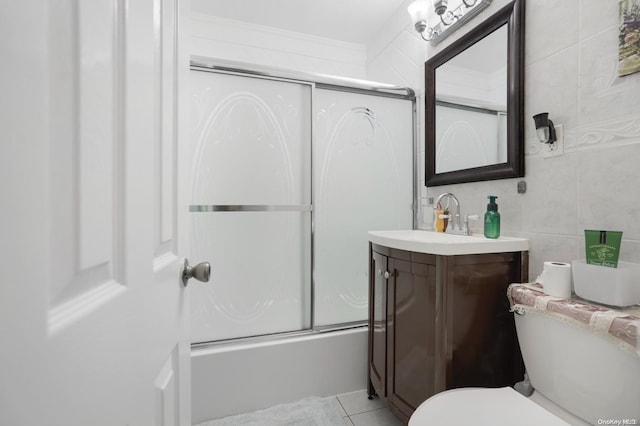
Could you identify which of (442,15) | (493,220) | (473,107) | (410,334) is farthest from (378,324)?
(442,15)

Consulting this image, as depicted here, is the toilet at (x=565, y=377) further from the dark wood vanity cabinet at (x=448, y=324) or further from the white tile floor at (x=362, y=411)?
the white tile floor at (x=362, y=411)

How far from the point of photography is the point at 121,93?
391 millimetres

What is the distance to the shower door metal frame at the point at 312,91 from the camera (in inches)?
60.0

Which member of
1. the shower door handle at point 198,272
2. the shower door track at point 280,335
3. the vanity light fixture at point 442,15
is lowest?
the shower door track at point 280,335

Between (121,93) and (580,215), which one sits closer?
(121,93)

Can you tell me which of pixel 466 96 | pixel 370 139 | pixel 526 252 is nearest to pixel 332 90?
pixel 370 139

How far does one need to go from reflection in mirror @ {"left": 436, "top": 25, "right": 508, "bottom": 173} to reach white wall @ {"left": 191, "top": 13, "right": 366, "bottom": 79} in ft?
4.00

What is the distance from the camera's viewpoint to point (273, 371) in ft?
5.03

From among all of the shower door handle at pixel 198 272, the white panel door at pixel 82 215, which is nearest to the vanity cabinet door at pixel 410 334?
the shower door handle at pixel 198 272

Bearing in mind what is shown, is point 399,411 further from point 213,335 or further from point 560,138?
point 560,138

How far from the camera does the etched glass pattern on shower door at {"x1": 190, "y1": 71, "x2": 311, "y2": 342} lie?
1.53 meters

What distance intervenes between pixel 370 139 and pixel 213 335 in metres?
1.48

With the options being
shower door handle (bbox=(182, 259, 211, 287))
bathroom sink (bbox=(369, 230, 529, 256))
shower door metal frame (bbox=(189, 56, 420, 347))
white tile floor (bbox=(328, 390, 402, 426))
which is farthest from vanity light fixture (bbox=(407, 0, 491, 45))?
white tile floor (bbox=(328, 390, 402, 426))

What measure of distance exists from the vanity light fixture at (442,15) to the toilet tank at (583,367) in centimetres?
147
